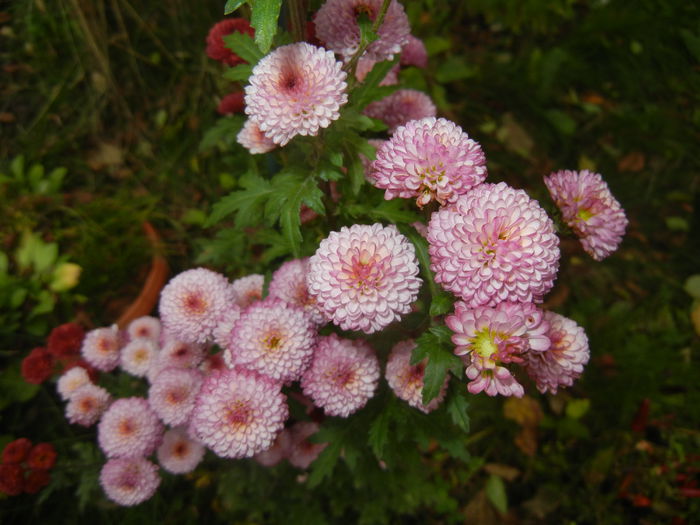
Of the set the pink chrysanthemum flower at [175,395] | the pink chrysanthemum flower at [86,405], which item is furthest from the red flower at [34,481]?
the pink chrysanthemum flower at [175,395]

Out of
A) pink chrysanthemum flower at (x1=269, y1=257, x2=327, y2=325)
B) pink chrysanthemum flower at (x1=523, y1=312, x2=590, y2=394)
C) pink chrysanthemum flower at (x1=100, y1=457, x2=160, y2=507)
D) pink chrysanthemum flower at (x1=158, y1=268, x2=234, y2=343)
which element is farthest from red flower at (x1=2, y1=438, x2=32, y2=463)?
pink chrysanthemum flower at (x1=523, y1=312, x2=590, y2=394)

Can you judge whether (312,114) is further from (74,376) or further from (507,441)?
(507,441)

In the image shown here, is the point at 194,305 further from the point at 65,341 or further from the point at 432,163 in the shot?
the point at 432,163

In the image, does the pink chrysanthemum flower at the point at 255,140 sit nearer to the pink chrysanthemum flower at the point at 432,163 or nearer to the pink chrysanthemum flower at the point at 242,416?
the pink chrysanthemum flower at the point at 432,163

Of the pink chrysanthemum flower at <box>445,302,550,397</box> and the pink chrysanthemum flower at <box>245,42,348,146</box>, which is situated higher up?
the pink chrysanthemum flower at <box>245,42,348,146</box>

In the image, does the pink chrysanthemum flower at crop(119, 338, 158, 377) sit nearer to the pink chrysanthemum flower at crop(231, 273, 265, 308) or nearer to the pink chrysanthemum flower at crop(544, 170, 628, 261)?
the pink chrysanthemum flower at crop(231, 273, 265, 308)

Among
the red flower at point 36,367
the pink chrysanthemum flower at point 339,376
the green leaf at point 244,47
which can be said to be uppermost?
the green leaf at point 244,47
